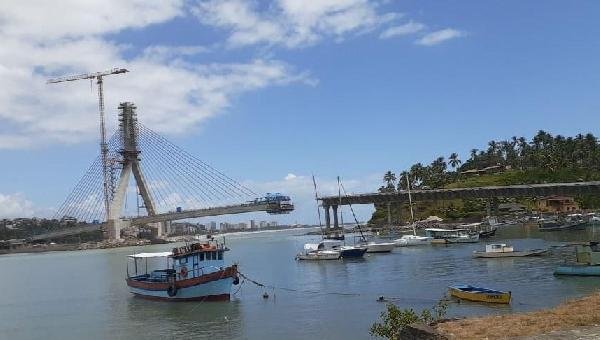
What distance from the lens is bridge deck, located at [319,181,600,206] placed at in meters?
125

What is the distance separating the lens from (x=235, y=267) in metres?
45.0

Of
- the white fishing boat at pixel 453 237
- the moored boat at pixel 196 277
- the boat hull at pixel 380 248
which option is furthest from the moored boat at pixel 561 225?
the moored boat at pixel 196 277

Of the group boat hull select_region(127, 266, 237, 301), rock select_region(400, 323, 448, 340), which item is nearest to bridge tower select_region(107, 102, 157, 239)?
boat hull select_region(127, 266, 237, 301)

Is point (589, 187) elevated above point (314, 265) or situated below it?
above

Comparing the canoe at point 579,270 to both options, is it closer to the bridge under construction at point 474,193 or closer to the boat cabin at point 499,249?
the boat cabin at point 499,249

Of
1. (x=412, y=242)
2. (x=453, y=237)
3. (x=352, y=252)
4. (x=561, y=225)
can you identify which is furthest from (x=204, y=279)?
(x=561, y=225)

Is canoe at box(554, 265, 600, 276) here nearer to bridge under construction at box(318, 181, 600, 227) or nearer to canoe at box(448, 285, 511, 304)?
canoe at box(448, 285, 511, 304)

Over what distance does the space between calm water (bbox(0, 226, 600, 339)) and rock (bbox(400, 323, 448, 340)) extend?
12797mm

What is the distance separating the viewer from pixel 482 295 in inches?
1328

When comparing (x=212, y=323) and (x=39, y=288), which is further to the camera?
(x=39, y=288)

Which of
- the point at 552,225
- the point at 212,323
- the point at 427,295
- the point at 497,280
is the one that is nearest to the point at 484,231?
the point at 552,225

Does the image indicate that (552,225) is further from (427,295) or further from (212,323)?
(212,323)

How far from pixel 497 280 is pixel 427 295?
8.34 m

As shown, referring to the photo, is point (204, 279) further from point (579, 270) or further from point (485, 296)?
point (579, 270)
